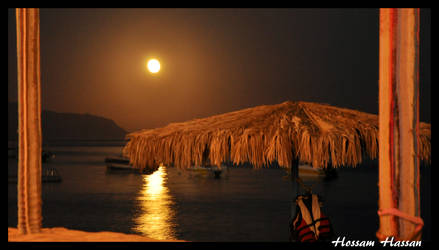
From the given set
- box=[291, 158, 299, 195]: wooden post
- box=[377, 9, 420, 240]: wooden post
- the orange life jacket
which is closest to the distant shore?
the orange life jacket

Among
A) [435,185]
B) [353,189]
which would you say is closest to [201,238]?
[435,185]

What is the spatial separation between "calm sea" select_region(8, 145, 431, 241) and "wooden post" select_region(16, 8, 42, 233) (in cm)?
1104

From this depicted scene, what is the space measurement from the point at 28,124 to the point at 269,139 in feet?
9.87

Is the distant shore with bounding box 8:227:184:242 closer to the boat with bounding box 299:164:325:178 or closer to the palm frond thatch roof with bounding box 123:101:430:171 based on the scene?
the palm frond thatch roof with bounding box 123:101:430:171

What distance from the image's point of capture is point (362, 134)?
203 inches

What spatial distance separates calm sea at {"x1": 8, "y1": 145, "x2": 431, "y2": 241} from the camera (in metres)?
18.0

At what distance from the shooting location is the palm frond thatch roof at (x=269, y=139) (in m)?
4.99

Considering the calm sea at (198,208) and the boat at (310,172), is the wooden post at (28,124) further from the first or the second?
the boat at (310,172)

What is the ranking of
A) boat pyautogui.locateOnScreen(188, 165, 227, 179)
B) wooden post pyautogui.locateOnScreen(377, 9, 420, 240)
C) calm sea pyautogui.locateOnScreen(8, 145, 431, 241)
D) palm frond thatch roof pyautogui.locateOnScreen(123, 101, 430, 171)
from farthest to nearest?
boat pyautogui.locateOnScreen(188, 165, 227, 179), calm sea pyautogui.locateOnScreen(8, 145, 431, 241), palm frond thatch roof pyautogui.locateOnScreen(123, 101, 430, 171), wooden post pyautogui.locateOnScreen(377, 9, 420, 240)

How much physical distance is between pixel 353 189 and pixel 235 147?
104 feet

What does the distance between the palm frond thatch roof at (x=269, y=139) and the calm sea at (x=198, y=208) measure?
11103 mm

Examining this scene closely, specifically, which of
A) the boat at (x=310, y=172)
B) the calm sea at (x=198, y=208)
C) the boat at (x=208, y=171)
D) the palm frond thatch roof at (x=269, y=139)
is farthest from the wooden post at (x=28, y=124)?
the boat at (x=310, y=172)

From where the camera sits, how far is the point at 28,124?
556 cm
